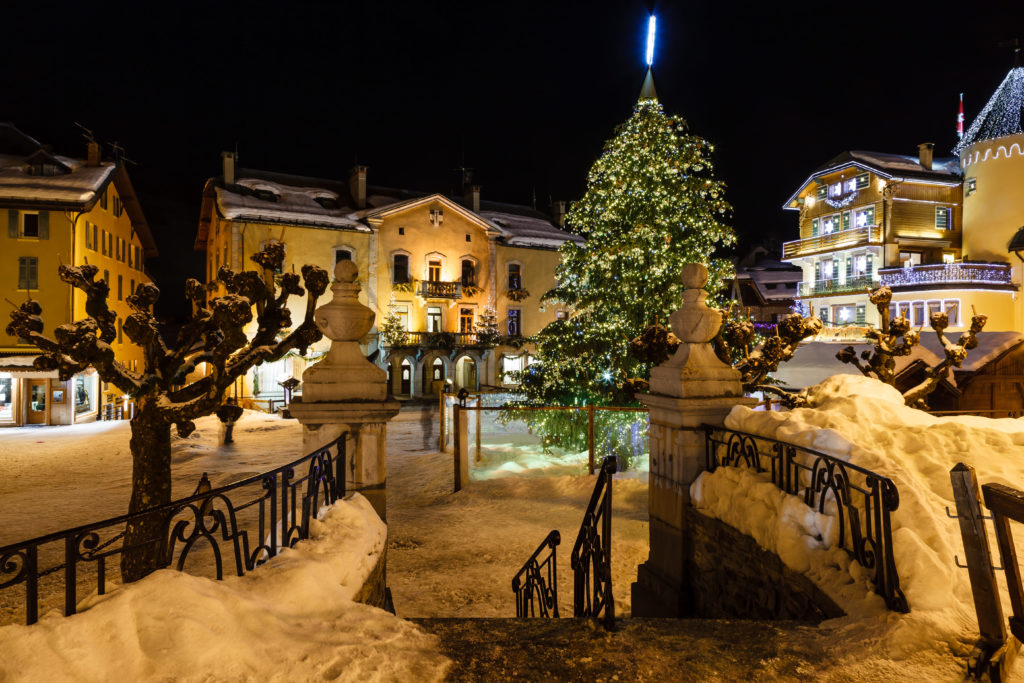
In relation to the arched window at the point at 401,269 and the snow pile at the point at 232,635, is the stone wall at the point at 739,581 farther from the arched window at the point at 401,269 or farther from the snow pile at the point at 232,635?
the arched window at the point at 401,269

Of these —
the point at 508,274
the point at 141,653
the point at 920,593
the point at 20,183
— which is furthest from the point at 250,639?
the point at 508,274

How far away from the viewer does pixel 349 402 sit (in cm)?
584

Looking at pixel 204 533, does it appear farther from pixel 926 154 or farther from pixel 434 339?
pixel 926 154

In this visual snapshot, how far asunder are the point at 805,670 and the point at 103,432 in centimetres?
2536

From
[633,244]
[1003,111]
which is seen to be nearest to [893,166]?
[1003,111]

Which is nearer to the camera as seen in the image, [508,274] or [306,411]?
[306,411]

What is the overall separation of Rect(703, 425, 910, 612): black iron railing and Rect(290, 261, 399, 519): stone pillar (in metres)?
3.73

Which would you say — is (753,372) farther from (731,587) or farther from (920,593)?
(920,593)

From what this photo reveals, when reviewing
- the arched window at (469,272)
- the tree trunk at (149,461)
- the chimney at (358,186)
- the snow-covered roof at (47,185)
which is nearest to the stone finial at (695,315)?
the tree trunk at (149,461)

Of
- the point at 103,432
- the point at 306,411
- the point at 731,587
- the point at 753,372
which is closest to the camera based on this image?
the point at 731,587

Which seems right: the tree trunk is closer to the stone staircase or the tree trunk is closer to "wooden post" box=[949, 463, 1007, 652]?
the stone staircase

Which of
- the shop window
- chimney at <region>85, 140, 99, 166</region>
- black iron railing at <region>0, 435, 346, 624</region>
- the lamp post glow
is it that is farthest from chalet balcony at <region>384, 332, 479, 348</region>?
black iron railing at <region>0, 435, 346, 624</region>

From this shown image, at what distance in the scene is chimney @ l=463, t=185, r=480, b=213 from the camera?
3719cm

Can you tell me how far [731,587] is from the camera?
5137 millimetres
